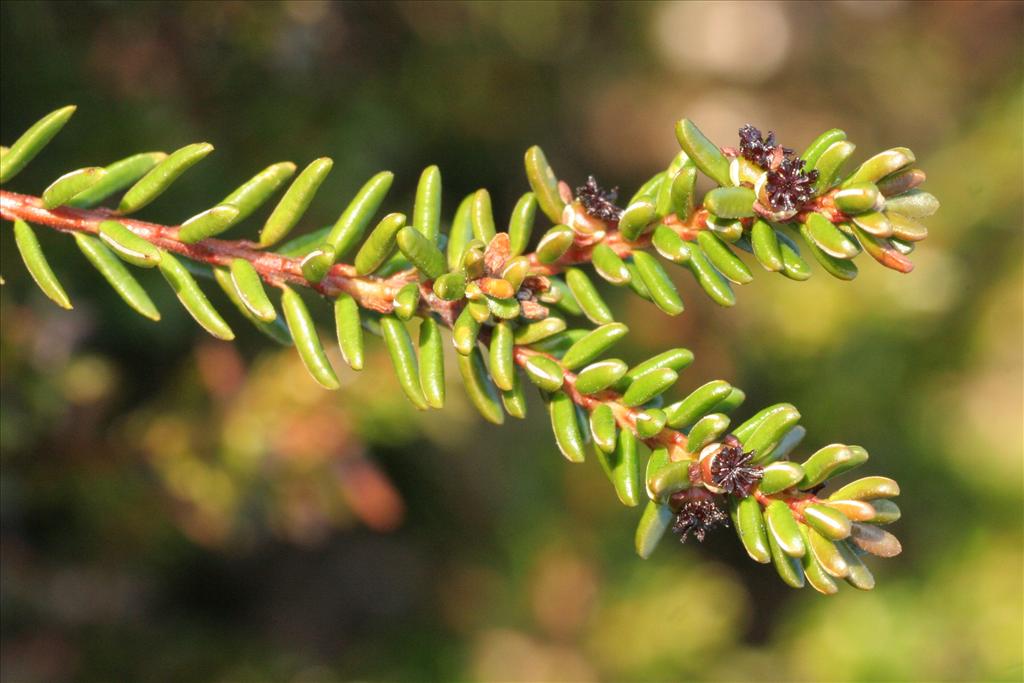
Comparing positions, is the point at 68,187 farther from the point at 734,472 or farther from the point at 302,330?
the point at 734,472

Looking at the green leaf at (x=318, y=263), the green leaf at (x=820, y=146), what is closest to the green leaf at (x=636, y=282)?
the green leaf at (x=820, y=146)

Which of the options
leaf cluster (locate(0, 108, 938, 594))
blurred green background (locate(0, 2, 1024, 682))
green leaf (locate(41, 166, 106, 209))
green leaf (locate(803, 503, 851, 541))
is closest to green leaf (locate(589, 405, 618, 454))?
leaf cluster (locate(0, 108, 938, 594))

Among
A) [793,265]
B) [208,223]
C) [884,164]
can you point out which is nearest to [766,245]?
[793,265]

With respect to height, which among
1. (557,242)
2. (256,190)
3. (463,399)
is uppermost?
(256,190)

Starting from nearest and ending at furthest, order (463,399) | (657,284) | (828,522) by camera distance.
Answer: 1. (828,522)
2. (657,284)
3. (463,399)

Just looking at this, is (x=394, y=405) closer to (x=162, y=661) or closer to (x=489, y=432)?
(x=162, y=661)

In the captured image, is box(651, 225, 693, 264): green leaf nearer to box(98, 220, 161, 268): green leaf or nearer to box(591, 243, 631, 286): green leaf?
box(591, 243, 631, 286): green leaf
